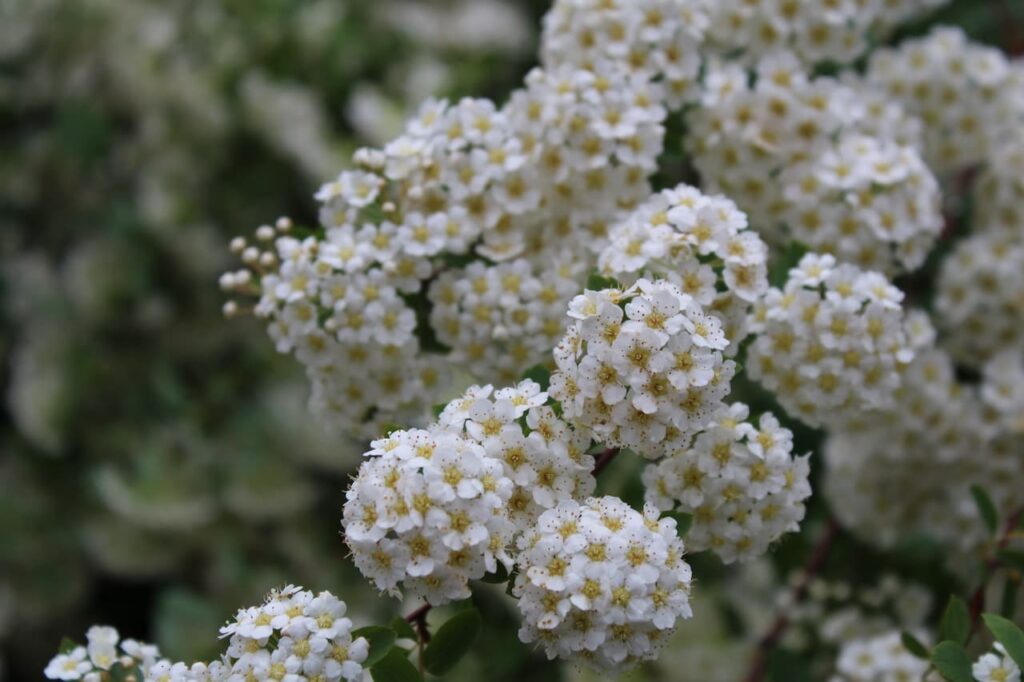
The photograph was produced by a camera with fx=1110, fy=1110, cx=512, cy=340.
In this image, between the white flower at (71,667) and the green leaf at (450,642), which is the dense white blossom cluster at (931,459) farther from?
the white flower at (71,667)

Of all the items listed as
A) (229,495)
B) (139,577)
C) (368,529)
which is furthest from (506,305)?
(139,577)

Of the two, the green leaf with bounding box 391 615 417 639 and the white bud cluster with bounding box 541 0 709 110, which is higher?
the white bud cluster with bounding box 541 0 709 110

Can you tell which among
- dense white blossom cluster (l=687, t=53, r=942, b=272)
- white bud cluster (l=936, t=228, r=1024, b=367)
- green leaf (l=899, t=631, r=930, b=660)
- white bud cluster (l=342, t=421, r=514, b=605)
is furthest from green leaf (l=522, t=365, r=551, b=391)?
white bud cluster (l=936, t=228, r=1024, b=367)

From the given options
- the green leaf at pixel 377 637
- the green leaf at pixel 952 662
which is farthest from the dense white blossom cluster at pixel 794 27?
the green leaf at pixel 377 637

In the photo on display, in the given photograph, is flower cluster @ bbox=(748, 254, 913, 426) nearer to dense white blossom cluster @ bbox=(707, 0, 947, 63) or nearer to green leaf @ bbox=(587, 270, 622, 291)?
green leaf @ bbox=(587, 270, 622, 291)

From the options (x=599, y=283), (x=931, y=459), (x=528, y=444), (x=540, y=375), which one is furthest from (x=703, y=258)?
(x=931, y=459)

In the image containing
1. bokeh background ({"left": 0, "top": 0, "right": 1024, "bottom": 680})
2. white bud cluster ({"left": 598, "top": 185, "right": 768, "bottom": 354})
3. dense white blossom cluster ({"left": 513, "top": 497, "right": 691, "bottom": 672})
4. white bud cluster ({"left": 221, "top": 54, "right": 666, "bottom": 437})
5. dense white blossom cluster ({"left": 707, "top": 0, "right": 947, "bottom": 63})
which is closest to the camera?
dense white blossom cluster ({"left": 513, "top": 497, "right": 691, "bottom": 672})

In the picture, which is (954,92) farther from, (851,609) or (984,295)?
(851,609)

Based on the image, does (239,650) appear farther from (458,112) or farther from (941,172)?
(941,172)
